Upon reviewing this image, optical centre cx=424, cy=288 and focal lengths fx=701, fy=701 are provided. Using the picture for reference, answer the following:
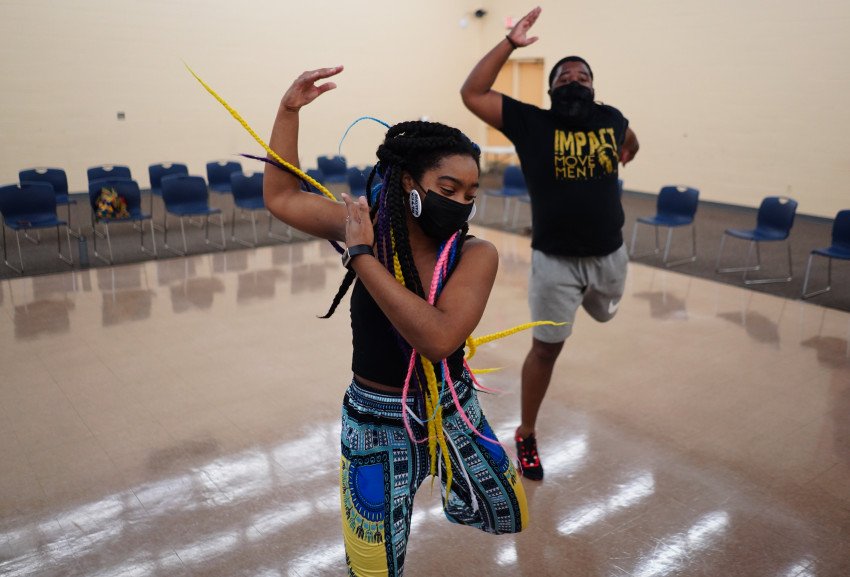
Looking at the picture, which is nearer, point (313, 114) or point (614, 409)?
point (614, 409)

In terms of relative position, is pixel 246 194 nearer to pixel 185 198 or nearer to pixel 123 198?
pixel 185 198

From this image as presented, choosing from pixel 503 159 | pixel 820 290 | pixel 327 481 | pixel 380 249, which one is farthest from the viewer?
pixel 503 159

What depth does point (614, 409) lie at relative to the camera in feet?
13.1

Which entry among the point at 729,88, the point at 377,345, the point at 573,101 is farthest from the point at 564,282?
the point at 729,88

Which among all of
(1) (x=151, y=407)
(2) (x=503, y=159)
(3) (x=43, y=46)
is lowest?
(1) (x=151, y=407)

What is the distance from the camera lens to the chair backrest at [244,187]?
8312 millimetres

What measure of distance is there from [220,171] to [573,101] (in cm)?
740

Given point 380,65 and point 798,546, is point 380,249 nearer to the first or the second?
point 798,546

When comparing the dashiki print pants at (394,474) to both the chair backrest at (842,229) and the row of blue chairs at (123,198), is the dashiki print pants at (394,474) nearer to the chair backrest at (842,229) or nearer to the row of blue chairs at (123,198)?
the chair backrest at (842,229)

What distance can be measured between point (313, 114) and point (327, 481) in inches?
413

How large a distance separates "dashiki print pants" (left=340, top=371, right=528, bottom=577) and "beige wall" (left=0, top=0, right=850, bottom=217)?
925 centimetres

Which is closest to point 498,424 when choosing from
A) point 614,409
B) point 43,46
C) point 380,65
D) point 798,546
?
point 614,409

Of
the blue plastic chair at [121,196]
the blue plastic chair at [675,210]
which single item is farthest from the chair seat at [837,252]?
the blue plastic chair at [121,196]

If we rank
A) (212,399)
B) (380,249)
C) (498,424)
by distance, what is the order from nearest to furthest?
(380,249)
(498,424)
(212,399)
